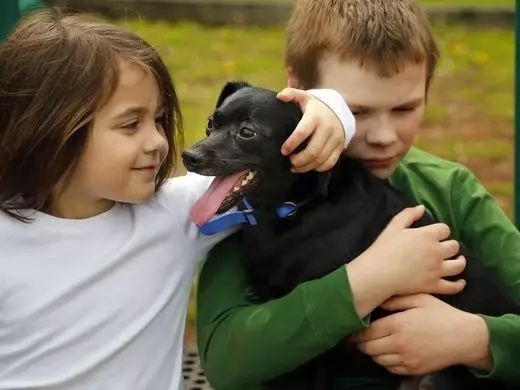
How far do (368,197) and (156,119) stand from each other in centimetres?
50

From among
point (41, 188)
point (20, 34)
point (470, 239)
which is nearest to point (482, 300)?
point (470, 239)

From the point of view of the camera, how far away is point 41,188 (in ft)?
7.38

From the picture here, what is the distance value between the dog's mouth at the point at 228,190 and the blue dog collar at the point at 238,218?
0.06m

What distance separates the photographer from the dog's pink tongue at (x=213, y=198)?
2.04 meters

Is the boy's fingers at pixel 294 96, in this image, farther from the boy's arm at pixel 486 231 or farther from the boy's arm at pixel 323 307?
the boy's arm at pixel 486 231

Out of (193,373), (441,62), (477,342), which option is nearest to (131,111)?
(477,342)

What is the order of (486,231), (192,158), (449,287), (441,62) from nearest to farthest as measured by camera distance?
(192,158) < (449,287) < (486,231) < (441,62)

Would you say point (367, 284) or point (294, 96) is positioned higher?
point (294, 96)

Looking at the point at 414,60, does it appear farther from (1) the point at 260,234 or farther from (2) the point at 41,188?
(2) the point at 41,188

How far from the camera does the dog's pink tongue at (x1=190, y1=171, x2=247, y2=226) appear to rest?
2.04 metres

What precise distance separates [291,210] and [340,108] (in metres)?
0.23

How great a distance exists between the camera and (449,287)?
218cm

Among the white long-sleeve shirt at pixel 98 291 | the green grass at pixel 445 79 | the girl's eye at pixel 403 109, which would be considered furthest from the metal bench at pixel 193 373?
the green grass at pixel 445 79

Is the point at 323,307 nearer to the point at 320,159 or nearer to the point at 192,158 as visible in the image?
the point at 320,159
